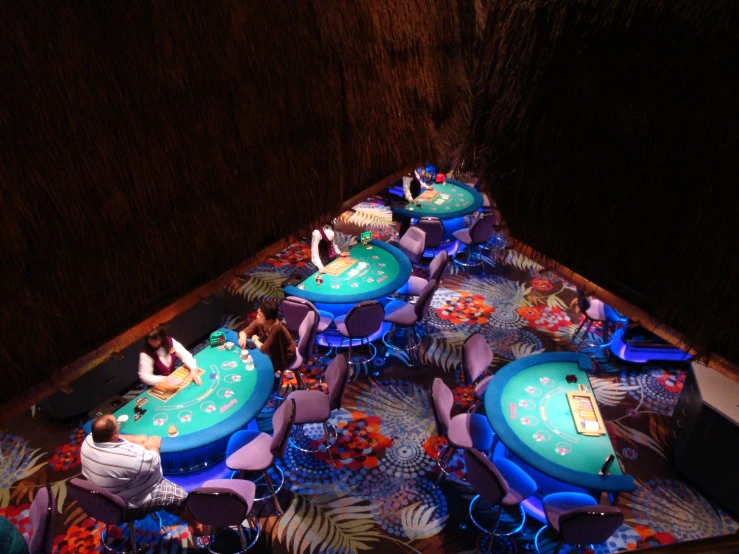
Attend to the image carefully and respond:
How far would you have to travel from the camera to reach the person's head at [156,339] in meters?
4.56

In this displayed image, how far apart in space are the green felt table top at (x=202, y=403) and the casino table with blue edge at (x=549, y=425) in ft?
7.50

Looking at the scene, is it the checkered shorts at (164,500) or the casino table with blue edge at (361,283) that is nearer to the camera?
the checkered shorts at (164,500)

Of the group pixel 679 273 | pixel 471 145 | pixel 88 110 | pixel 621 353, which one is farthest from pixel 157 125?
pixel 621 353

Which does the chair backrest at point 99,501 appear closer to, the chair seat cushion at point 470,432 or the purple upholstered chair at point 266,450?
the purple upholstered chair at point 266,450

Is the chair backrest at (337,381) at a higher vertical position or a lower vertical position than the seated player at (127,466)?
lower

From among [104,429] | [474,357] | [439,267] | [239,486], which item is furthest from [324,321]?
[104,429]

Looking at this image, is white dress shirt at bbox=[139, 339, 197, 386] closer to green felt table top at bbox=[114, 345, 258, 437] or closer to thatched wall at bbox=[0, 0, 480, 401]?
green felt table top at bbox=[114, 345, 258, 437]

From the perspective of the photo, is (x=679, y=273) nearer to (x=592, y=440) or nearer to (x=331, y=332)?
(x=592, y=440)

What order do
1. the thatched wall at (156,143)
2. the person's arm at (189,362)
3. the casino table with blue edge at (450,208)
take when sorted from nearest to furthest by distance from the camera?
1. the thatched wall at (156,143)
2. the person's arm at (189,362)
3. the casino table with blue edge at (450,208)

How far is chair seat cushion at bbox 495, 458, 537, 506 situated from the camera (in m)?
3.98

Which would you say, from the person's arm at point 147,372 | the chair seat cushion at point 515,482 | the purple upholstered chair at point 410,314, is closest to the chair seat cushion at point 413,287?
the purple upholstered chair at point 410,314

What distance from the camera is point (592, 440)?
4.19 metres

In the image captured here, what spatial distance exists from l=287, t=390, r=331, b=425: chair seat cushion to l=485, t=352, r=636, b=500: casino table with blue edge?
167 centimetres

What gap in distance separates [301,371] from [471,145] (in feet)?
14.7
